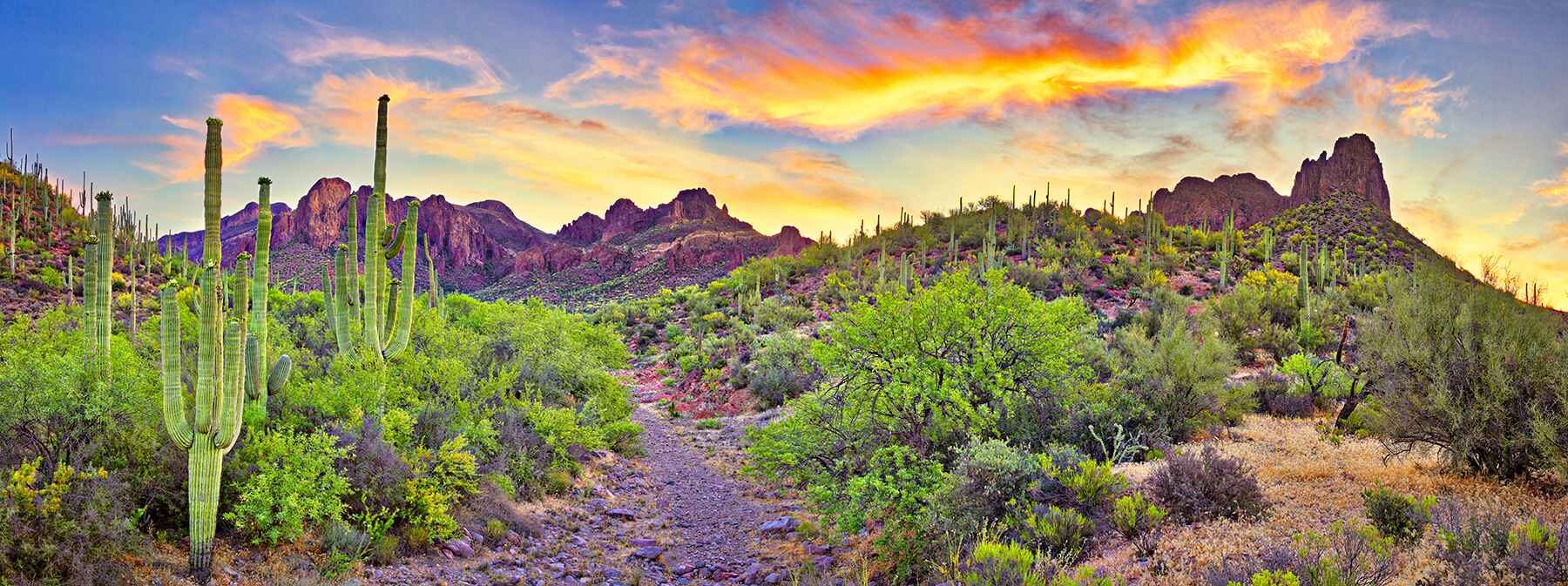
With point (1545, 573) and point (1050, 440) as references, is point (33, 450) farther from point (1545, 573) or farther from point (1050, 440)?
point (1545, 573)

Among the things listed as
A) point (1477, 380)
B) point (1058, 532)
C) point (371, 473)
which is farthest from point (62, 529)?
point (1477, 380)

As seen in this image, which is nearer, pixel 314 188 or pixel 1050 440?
pixel 1050 440

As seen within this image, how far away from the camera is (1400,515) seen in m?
7.01

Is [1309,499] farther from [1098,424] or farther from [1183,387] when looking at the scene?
[1183,387]

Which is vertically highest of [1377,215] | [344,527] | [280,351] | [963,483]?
[1377,215]

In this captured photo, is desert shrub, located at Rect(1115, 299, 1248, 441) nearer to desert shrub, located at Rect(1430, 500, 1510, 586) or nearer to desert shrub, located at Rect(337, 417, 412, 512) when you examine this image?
desert shrub, located at Rect(1430, 500, 1510, 586)

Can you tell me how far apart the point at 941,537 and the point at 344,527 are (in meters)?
7.01

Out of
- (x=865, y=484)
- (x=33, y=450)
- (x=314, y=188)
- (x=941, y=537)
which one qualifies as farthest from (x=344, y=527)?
(x=314, y=188)

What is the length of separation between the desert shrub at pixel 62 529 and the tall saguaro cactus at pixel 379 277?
170 inches

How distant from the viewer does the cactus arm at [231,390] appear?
7.59 m

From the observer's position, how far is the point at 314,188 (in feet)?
321

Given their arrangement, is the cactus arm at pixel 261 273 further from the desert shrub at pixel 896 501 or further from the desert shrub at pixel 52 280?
the desert shrub at pixel 52 280

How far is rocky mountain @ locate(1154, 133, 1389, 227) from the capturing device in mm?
72562

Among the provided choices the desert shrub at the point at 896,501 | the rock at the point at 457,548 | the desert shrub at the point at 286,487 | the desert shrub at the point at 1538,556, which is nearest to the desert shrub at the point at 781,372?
the desert shrub at the point at 896,501
